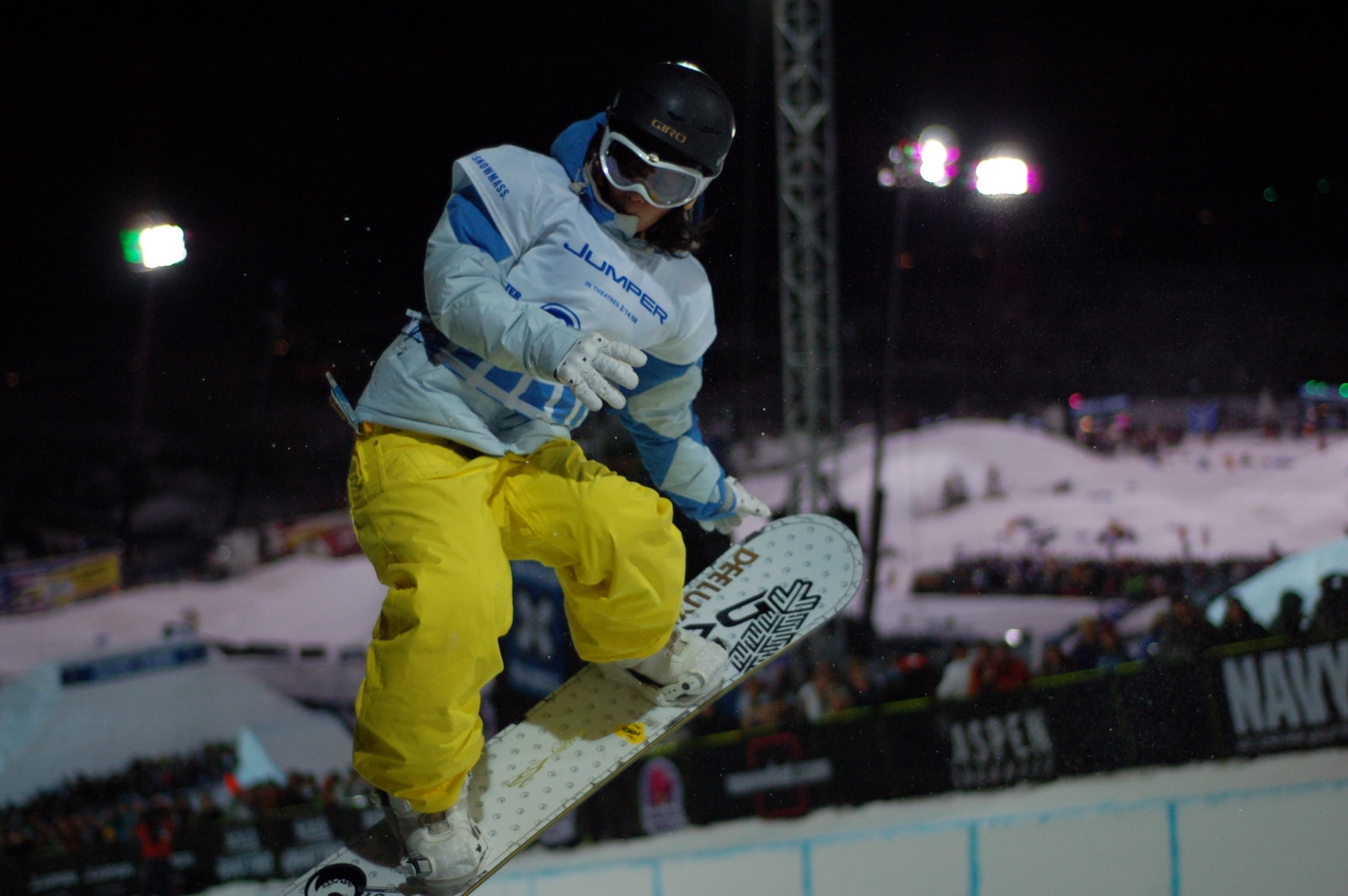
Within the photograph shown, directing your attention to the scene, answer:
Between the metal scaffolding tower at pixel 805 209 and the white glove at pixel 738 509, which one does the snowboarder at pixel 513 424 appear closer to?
the white glove at pixel 738 509

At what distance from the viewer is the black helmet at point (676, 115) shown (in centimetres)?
157

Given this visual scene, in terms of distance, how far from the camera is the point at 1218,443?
523 centimetres

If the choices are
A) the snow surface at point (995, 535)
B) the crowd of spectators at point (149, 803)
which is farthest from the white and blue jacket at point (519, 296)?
the crowd of spectators at point (149, 803)

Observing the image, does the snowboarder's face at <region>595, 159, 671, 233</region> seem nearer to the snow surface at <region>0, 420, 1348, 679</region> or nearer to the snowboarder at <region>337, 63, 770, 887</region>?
the snowboarder at <region>337, 63, 770, 887</region>

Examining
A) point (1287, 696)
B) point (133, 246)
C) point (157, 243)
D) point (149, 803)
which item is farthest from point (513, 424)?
point (149, 803)

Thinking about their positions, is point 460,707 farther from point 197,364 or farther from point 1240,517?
point 1240,517

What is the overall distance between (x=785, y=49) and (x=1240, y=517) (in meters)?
5.05

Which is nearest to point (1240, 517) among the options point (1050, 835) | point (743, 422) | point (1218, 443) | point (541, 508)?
point (1218, 443)

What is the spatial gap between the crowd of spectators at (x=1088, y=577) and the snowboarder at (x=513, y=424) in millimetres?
4339

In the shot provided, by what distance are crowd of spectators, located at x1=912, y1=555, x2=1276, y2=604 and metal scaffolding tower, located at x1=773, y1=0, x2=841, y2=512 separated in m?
3.09

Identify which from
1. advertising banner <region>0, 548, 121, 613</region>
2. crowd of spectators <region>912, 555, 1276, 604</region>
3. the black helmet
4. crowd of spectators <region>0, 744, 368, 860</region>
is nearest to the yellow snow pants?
the black helmet

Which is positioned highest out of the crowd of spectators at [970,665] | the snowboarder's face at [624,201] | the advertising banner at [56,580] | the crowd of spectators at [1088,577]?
the advertising banner at [56,580]

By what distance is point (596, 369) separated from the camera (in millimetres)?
1394

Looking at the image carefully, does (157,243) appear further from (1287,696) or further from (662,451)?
(1287,696)
